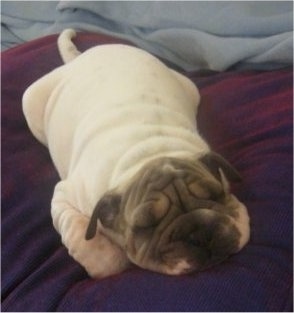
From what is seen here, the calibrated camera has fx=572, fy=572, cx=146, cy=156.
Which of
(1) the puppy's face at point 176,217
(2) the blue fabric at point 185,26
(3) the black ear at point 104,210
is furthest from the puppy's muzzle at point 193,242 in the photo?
(2) the blue fabric at point 185,26

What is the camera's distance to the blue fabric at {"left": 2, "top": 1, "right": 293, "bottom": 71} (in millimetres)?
2006

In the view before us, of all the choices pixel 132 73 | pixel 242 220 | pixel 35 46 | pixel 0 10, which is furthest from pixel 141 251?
pixel 0 10

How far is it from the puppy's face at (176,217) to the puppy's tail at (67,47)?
0.90 metres

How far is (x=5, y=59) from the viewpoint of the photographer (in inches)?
79.6

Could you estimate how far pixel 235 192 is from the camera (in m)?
1.37

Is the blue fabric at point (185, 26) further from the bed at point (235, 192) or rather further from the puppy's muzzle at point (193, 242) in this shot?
the puppy's muzzle at point (193, 242)

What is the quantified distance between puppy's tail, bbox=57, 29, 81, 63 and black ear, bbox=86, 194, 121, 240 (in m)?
0.88

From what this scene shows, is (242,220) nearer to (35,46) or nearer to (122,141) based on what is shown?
(122,141)

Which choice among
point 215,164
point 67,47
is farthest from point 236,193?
point 67,47

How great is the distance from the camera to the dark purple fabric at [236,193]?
41.9 inches

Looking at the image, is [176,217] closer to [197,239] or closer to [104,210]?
[197,239]

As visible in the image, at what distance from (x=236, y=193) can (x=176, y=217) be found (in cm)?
28

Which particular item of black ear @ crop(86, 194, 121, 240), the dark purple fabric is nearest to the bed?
the dark purple fabric

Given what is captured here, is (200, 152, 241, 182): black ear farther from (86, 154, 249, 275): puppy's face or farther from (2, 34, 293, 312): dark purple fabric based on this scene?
(2, 34, 293, 312): dark purple fabric
